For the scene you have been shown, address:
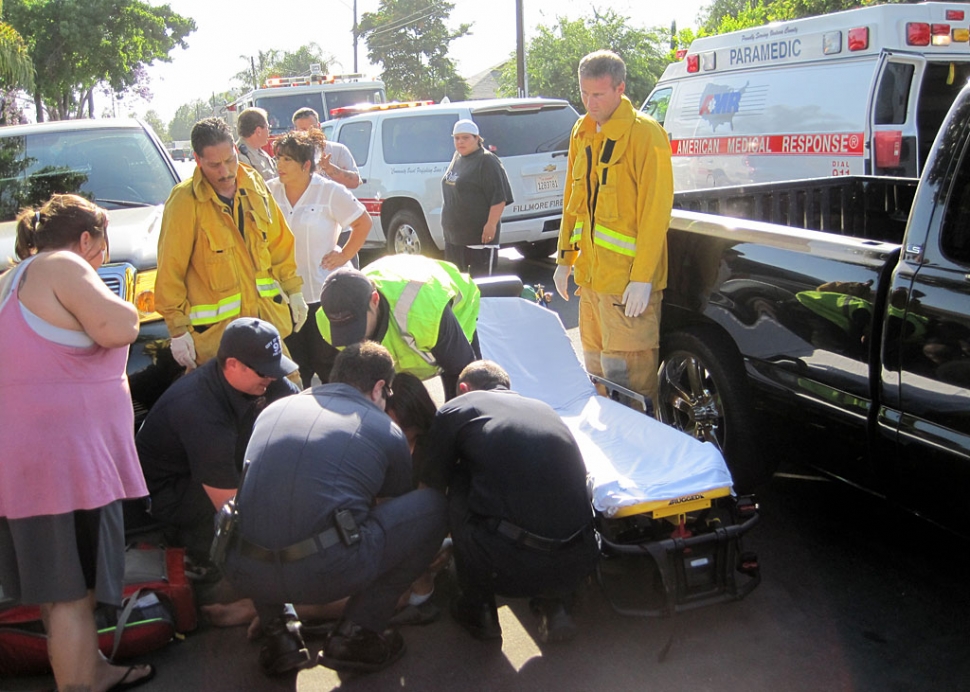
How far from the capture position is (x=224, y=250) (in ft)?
13.6

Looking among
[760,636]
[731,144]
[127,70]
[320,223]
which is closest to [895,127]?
[731,144]

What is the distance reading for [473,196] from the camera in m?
7.14

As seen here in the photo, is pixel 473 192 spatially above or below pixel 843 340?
above

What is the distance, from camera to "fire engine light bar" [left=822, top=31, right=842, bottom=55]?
795 cm

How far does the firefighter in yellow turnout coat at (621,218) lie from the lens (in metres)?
4.37

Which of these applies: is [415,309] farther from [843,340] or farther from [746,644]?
[746,644]

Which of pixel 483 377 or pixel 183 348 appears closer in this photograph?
pixel 483 377

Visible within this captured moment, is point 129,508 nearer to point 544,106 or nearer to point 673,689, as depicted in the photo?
point 673,689

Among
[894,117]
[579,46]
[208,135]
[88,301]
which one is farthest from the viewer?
[579,46]

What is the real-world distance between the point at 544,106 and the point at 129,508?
277 inches

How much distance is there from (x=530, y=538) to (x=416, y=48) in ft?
178

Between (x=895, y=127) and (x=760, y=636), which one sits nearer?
(x=760, y=636)

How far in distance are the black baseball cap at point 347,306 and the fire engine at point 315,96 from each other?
12710mm

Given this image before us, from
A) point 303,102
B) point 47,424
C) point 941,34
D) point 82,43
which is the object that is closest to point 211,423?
point 47,424
